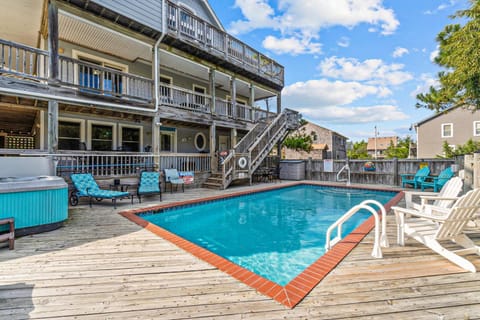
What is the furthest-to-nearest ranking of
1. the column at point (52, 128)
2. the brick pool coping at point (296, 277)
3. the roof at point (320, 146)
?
the roof at point (320, 146), the column at point (52, 128), the brick pool coping at point (296, 277)

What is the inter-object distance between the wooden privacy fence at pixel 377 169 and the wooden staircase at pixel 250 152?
3.03 metres

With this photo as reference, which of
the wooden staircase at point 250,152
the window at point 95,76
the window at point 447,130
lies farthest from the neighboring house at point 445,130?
the window at point 95,76

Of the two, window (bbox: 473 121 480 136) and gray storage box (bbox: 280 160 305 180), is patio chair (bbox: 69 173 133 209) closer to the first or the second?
gray storage box (bbox: 280 160 305 180)

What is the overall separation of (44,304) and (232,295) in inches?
63.5

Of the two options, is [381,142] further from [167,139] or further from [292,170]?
[167,139]

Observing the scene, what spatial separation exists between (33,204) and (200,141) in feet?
32.3

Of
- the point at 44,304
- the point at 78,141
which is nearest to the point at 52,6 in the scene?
the point at 78,141

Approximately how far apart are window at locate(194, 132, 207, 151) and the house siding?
1966 cm

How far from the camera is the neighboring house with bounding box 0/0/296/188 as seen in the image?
6805 mm

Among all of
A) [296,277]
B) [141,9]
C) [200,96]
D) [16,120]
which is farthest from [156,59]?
[296,277]

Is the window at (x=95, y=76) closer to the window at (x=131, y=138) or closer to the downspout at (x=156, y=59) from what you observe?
the downspout at (x=156, y=59)

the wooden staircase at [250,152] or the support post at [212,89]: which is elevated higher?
the support post at [212,89]

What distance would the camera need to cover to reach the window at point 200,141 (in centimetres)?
1325

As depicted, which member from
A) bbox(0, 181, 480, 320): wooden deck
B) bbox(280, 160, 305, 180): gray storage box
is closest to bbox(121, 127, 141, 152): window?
bbox(0, 181, 480, 320): wooden deck
